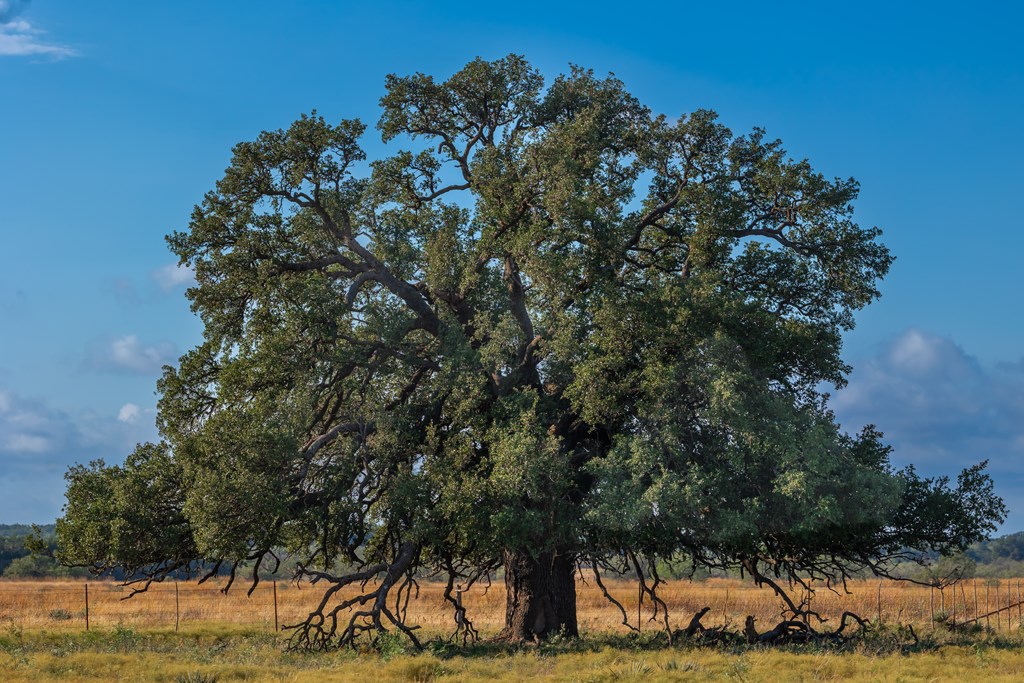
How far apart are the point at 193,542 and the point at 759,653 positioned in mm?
14637

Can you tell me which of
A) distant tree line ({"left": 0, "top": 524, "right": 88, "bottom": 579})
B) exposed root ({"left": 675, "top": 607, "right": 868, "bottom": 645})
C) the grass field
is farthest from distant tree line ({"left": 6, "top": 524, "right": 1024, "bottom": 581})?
exposed root ({"left": 675, "top": 607, "right": 868, "bottom": 645})

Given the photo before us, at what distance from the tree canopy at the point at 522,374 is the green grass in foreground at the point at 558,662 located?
190cm

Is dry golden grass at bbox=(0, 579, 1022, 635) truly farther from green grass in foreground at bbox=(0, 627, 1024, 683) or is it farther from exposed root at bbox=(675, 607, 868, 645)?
green grass in foreground at bbox=(0, 627, 1024, 683)

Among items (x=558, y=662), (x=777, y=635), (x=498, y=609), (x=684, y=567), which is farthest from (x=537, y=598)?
(x=684, y=567)

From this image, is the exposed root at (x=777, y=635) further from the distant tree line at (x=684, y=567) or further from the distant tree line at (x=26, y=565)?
the distant tree line at (x=26, y=565)

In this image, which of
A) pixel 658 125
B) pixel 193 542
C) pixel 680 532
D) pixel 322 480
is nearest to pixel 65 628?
pixel 193 542

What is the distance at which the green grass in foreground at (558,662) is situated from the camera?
72.3ft

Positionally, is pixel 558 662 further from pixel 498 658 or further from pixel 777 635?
pixel 777 635

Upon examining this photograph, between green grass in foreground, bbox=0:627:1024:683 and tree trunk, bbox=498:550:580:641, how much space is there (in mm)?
1064

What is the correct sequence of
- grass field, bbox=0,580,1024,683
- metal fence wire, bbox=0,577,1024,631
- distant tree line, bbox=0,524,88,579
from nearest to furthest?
1. grass field, bbox=0,580,1024,683
2. metal fence wire, bbox=0,577,1024,631
3. distant tree line, bbox=0,524,88,579

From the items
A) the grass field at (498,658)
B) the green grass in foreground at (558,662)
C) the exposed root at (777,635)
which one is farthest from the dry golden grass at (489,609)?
the green grass in foreground at (558,662)

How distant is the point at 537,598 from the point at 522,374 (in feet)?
20.4

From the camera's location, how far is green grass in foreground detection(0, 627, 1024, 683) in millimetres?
22031

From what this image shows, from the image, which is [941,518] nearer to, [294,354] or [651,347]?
[651,347]
